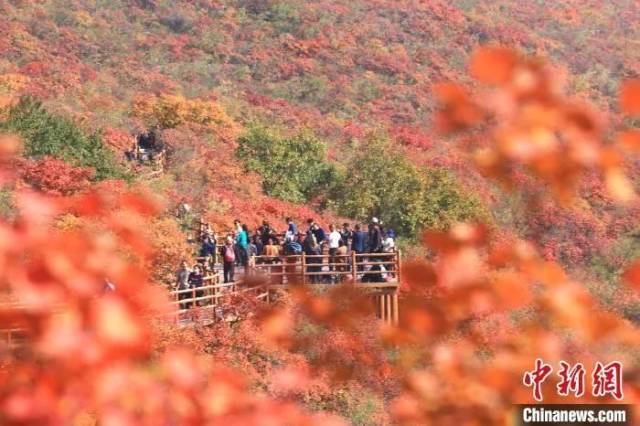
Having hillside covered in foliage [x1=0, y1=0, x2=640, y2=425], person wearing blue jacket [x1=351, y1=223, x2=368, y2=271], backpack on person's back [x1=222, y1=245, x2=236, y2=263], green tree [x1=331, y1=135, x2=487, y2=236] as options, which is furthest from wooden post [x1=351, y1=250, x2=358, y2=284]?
green tree [x1=331, y1=135, x2=487, y2=236]

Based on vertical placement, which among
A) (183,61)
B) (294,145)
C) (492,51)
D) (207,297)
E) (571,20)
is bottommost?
(207,297)

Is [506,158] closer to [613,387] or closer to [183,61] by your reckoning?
[613,387]

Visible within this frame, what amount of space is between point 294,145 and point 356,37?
28.5 m

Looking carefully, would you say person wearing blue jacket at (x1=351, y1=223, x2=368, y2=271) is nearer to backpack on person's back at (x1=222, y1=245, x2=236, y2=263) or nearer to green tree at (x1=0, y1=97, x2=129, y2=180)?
backpack on person's back at (x1=222, y1=245, x2=236, y2=263)

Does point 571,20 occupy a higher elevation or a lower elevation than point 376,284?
higher

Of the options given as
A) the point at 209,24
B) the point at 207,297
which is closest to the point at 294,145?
the point at 207,297

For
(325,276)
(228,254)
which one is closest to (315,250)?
(325,276)

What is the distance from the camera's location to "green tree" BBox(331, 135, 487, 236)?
28.1m

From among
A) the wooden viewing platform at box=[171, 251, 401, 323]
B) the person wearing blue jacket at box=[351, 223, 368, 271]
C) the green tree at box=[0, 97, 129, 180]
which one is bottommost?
the wooden viewing platform at box=[171, 251, 401, 323]

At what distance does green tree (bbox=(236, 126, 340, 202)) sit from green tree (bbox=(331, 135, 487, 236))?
700mm

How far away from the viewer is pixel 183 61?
53.2 m

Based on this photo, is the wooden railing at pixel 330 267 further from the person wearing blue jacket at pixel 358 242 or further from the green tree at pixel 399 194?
the green tree at pixel 399 194

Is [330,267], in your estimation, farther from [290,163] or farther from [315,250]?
[290,163]

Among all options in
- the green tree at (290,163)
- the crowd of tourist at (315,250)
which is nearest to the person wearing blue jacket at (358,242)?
the crowd of tourist at (315,250)
